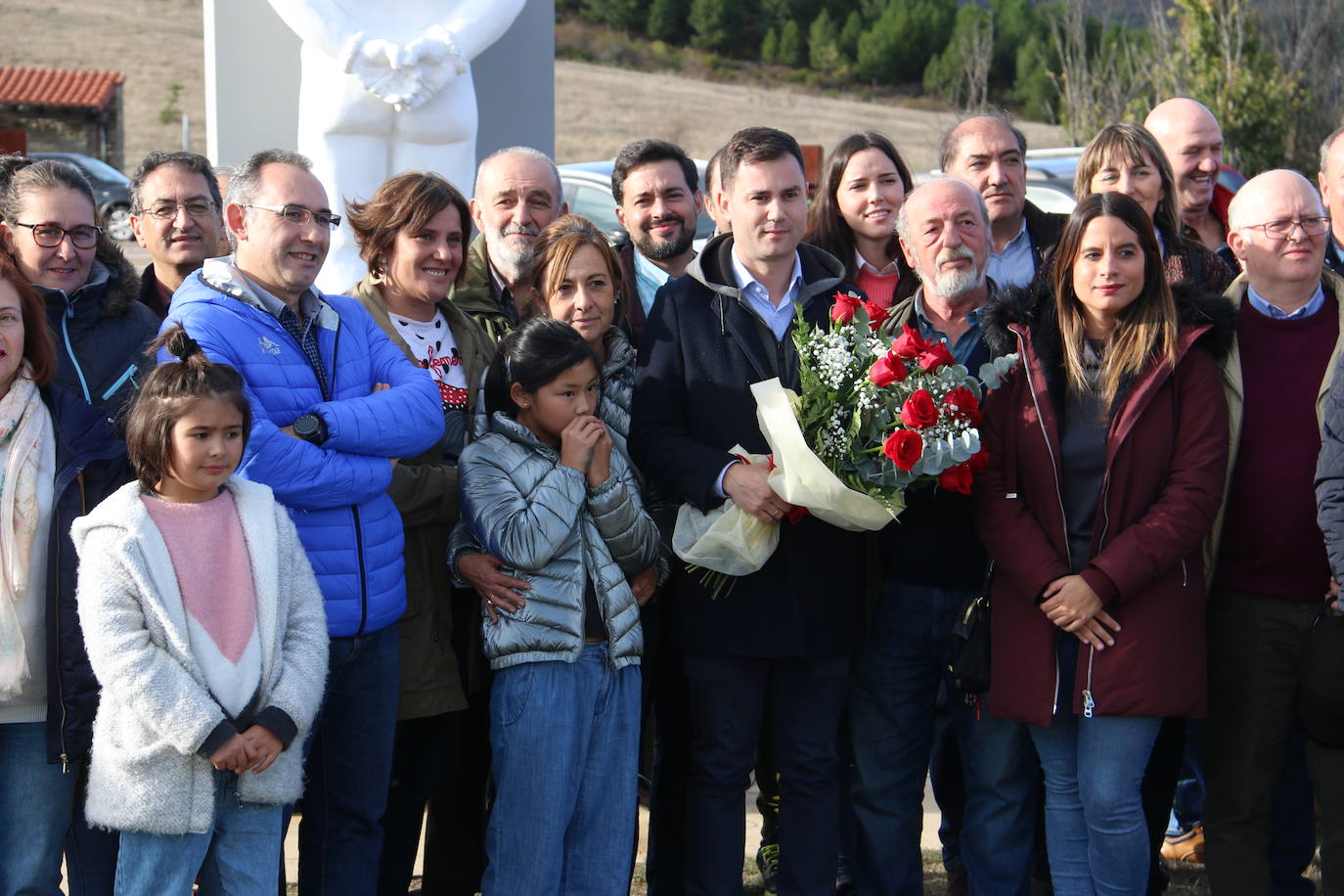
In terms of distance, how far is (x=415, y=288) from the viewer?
12.4 ft

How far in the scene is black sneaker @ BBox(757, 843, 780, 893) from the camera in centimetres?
429

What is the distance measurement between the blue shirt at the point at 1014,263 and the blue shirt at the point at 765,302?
3.19 feet

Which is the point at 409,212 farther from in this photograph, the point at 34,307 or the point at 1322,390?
the point at 1322,390

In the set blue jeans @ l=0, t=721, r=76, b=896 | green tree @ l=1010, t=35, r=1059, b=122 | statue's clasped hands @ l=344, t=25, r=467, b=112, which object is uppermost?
green tree @ l=1010, t=35, r=1059, b=122

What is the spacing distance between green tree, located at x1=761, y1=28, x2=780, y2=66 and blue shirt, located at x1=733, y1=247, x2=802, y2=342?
49.0 meters

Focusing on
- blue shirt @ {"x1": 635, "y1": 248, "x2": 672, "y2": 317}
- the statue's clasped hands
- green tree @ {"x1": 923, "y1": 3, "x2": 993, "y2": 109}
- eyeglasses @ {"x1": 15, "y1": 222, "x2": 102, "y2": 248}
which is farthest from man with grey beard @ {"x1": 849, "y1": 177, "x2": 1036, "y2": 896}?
green tree @ {"x1": 923, "y1": 3, "x2": 993, "y2": 109}

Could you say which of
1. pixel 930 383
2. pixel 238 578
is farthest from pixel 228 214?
pixel 930 383

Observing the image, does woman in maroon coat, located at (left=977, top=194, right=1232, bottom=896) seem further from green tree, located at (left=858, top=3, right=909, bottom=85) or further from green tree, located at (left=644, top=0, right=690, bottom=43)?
green tree, located at (left=644, top=0, right=690, bottom=43)

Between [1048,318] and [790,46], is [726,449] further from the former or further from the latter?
[790,46]

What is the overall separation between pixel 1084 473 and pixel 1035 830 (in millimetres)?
1140

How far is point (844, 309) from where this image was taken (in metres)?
3.44

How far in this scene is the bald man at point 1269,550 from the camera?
3.60 meters

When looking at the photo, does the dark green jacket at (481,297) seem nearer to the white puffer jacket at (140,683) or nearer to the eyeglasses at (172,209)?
the eyeglasses at (172,209)

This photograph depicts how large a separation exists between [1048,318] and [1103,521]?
575mm
